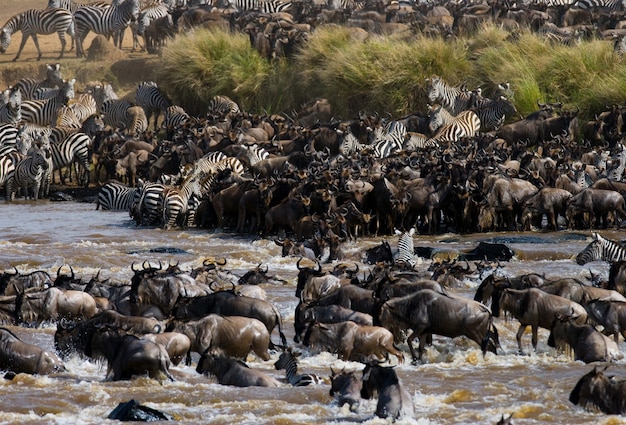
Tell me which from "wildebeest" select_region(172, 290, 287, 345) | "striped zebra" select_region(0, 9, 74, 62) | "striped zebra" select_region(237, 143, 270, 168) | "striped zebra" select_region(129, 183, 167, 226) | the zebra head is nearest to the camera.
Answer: "wildebeest" select_region(172, 290, 287, 345)

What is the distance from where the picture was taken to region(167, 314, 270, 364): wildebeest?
1115 cm

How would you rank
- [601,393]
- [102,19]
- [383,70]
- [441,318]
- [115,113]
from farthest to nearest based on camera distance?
[102,19], [115,113], [383,70], [441,318], [601,393]

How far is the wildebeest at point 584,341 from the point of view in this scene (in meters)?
11.1

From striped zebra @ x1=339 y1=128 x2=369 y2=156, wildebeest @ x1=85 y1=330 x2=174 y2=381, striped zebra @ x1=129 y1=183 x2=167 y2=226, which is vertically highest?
striped zebra @ x1=339 y1=128 x2=369 y2=156

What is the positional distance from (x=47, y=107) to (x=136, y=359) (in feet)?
64.2

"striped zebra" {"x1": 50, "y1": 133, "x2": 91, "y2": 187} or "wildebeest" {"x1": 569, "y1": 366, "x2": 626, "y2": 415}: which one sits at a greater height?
"striped zebra" {"x1": 50, "y1": 133, "x2": 91, "y2": 187}

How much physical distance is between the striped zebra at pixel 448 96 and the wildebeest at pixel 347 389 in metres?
15.7

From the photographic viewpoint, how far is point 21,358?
10.9m

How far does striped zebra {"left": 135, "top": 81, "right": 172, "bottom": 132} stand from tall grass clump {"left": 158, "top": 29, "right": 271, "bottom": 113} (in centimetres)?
43

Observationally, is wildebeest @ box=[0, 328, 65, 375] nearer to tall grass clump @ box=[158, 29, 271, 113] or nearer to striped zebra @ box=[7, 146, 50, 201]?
striped zebra @ box=[7, 146, 50, 201]

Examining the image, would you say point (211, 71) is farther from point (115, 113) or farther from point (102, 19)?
point (102, 19)

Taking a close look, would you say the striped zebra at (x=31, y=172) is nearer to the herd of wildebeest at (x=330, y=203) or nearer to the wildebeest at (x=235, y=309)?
the herd of wildebeest at (x=330, y=203)

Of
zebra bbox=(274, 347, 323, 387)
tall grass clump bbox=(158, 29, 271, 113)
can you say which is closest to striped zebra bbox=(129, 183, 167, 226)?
tall grass clump bbox=(158, 29, 271, 113)

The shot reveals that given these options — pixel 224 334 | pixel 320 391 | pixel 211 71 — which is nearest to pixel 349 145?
pixel 211 71
